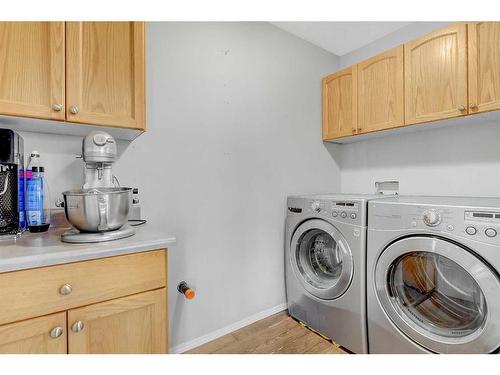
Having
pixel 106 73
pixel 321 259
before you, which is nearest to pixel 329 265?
pixel 321 259

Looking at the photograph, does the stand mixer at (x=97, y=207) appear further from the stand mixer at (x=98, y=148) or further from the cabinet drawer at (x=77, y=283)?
the cabinet drawer at (x=77, y=283)

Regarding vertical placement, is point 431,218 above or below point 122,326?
above

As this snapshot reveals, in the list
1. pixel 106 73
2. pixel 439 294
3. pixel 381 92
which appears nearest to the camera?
pixel 106 73

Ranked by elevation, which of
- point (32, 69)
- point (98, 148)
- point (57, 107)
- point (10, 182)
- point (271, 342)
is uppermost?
point (32, 69)

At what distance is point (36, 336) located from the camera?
2.55 feet

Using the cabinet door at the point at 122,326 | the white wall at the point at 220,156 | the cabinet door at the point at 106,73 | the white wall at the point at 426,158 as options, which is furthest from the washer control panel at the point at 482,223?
the cabinet door at the point at 106,73

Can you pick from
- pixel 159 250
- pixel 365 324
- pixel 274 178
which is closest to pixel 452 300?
pixel 365 324

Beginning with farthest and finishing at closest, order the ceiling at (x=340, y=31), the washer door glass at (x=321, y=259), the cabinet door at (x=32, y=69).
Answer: the ceiling at (x=340, y=31)
the washer door glass at (x=321, y=259)
the cabinet door at (x=32, y=69)

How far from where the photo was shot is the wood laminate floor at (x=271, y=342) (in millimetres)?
1613

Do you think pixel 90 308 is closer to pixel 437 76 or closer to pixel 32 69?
pixel 32 69

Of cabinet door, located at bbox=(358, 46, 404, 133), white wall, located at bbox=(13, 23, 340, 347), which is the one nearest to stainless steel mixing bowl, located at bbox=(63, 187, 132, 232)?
white wall, located at bbox=(13, 23, 340, 347)

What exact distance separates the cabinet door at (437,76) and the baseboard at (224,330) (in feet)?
5.75

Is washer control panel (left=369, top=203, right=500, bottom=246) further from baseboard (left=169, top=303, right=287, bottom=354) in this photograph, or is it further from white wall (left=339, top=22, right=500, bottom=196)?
baseboard (left=169, top=303, right=287, bottom=354)

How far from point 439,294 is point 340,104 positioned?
1.59 meters
